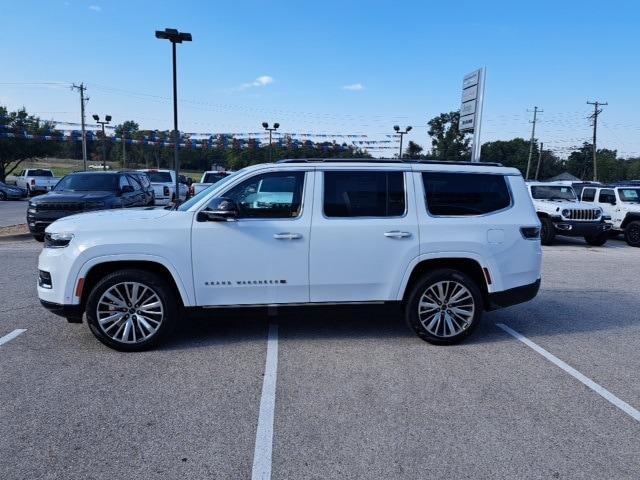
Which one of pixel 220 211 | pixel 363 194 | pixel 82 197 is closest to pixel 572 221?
pixel 363 194

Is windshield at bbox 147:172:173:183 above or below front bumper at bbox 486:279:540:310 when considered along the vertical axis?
above

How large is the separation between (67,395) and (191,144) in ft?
112

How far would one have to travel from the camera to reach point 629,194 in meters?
16.5

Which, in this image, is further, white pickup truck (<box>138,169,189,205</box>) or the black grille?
white pickup truck (<box>138,169,189,205</box>)

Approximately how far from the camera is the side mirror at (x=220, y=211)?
4.71 meters

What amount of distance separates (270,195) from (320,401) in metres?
2.11

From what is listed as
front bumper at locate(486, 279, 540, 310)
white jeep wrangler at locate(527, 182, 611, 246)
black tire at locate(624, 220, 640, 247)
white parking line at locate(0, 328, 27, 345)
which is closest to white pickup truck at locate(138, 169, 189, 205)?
white jeep wrangler at locate(527, 182, 611, 246)

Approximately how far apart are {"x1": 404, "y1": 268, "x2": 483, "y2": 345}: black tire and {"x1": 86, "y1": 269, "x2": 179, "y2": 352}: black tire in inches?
95.0

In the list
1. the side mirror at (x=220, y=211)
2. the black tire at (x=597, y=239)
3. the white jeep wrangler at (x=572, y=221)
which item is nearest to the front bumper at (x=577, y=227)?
the white jeep wrangler at (x=572, y=221)

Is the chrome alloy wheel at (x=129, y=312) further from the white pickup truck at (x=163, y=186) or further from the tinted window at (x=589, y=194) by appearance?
the tinted window at (x=589, y=194)

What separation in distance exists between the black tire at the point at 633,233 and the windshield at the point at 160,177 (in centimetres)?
1809

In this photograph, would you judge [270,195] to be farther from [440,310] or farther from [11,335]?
[11,335]

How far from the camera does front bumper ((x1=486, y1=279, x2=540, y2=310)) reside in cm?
532

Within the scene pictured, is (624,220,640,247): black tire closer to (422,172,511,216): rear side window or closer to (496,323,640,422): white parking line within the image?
(496,323,640,422): white parking line
